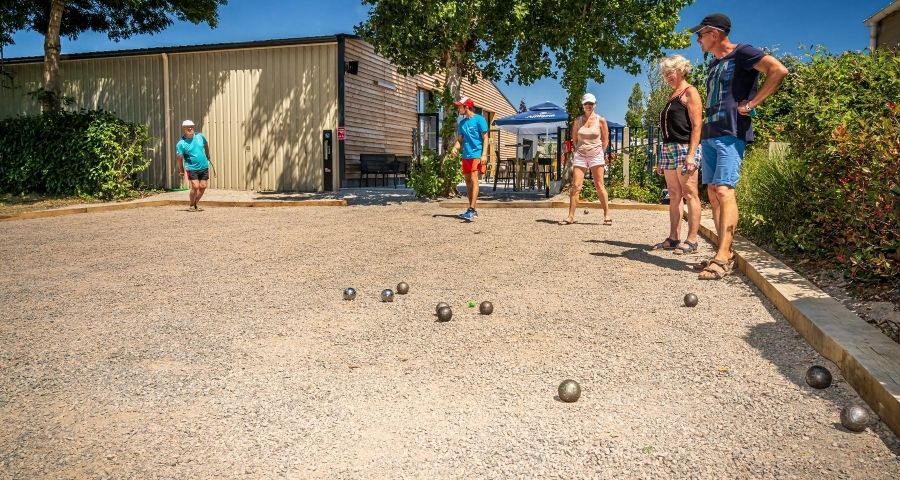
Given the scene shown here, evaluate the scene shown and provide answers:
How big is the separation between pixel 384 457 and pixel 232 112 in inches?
759

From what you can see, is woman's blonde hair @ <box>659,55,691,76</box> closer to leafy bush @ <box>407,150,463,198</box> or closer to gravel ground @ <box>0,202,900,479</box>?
gravel ground @ <box>0,202,900,479</box>

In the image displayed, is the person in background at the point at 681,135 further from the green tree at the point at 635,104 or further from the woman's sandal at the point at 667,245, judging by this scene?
the green tree at the point at 635,104

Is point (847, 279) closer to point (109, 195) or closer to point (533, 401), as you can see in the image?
point (533, 401)

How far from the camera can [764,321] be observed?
431 cm

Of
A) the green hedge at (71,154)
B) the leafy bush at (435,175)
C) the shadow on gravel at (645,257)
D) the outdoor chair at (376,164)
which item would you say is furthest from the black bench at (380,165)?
the shadow on gravel at (645,257)

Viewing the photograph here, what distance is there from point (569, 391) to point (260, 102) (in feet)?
60.9

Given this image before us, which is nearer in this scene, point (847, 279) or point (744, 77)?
point (847, 279)

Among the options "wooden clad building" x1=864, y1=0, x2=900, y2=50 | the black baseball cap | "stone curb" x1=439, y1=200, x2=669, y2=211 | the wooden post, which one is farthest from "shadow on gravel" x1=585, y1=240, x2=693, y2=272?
"wooden clad building" x1=864, y1=0, x2=900, y2=50

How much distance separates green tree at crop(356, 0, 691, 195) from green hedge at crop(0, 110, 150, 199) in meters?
6.51

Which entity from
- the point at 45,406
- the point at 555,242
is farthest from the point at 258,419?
the point at 555,242

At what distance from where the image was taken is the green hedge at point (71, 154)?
→ 1550 centimetres

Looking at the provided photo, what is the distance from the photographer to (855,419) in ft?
8.27

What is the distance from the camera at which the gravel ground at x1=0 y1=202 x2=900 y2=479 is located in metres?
2.35

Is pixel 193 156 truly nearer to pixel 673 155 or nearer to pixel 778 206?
pixel 673 155
